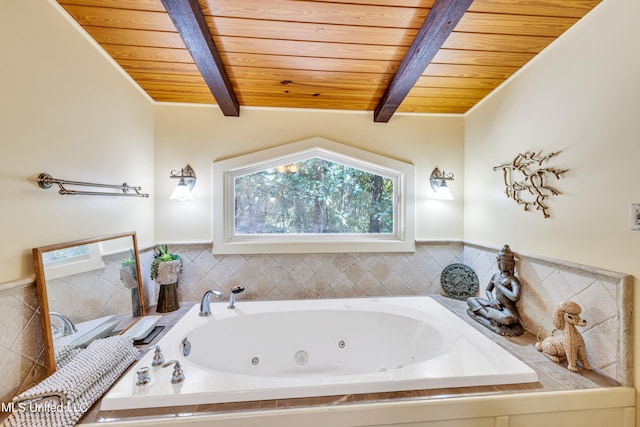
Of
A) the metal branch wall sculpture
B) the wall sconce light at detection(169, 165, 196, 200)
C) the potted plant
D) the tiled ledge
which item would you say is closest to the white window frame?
the wall sconce light at detection(169, 165, 196, 200)

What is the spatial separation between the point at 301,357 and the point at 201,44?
2170 millimetres

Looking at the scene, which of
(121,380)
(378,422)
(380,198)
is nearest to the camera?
(378,422)

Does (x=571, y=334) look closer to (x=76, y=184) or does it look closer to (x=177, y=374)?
(x=177, y=374)

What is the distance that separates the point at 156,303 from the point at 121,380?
102cm

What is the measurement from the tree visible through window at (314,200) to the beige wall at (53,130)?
902mm

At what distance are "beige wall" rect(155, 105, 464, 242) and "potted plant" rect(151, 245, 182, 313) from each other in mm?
247

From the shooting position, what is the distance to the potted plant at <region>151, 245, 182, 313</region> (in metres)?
1.92

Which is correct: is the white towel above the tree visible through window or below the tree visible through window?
below

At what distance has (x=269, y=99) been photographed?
6.87 feet

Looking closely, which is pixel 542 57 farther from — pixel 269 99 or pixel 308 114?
pixel 269 99

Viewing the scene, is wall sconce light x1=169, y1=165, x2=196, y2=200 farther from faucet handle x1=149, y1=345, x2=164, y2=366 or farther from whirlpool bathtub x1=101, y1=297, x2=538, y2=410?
faucet handle x1=149, y1=345, x2=164, y2=366

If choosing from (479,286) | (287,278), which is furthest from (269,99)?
(479,286)

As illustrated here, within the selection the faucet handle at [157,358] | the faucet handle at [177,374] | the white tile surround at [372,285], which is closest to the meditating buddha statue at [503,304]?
the white tile surround at [372,285]

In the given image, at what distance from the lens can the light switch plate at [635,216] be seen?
1.10 metres
